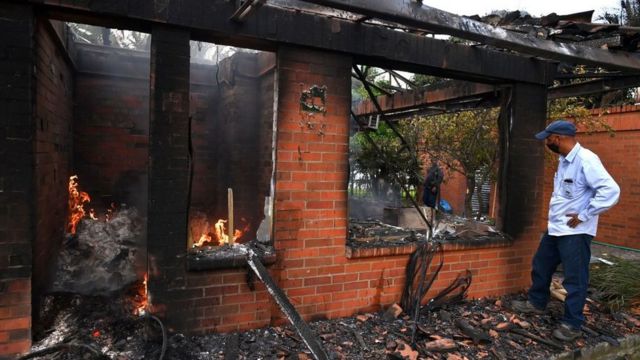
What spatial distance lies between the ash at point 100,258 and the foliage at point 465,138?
7265mm

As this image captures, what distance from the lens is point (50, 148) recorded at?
386cm

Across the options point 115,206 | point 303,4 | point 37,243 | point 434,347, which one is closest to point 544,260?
point 434,347

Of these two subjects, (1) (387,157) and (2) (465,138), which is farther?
Answer: (1) (387,157)

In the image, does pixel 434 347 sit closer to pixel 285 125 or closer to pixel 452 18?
pixel 285 125

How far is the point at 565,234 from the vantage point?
4.33 metres

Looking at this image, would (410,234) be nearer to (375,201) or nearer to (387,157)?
(387,157)

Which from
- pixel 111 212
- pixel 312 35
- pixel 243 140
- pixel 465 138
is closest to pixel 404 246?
pixel 312 35

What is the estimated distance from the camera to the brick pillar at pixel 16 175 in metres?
2.93

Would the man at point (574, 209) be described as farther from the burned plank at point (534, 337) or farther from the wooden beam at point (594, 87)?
the wooden beam at point (594, 87)

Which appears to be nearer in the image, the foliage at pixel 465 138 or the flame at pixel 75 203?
the flame at pixel 75 203

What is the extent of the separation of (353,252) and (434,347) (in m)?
1.21

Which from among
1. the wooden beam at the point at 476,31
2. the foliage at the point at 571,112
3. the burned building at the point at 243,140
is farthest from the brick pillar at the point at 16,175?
the foliage at the point at 571,112

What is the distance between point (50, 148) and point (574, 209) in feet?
18.1

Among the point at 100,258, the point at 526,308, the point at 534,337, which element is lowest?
the point at 534,337
